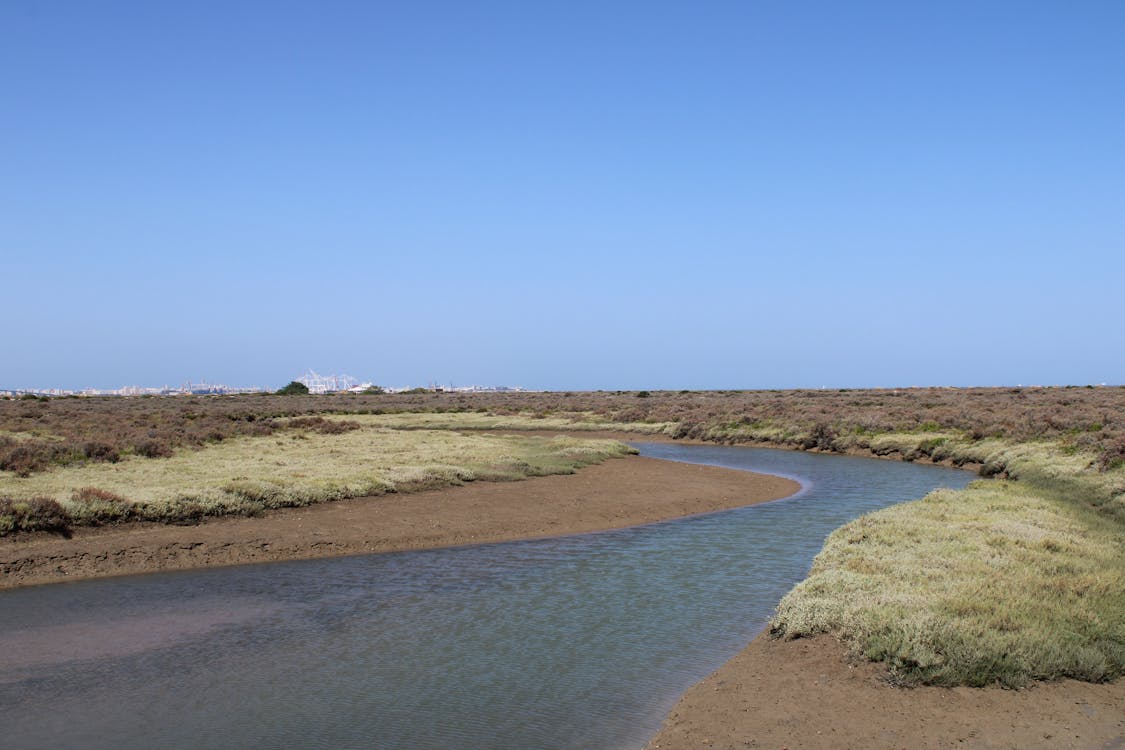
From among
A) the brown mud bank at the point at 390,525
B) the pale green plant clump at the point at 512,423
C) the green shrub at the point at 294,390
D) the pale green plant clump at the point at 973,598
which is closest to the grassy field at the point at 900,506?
the pale green plant clump at the point at 973,598

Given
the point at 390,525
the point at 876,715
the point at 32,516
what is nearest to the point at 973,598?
A: the point at 876,715

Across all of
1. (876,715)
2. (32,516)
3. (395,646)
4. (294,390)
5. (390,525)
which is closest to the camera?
(876,715)

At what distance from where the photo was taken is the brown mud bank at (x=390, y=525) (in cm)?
1788

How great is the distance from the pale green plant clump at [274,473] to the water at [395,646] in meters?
3.71

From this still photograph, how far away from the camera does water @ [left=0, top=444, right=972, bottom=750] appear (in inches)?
382

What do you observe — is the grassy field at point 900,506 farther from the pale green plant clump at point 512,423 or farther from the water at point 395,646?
the pale green plant clump at point 512,423

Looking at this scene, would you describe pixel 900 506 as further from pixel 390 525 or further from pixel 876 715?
pixel 390 525

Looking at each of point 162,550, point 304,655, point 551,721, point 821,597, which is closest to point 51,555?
point 162,550

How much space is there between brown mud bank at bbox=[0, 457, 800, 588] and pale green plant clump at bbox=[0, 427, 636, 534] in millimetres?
570

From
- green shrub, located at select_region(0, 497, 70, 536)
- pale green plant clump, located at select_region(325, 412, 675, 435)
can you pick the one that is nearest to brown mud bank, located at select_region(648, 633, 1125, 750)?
green shrub, located at select_region(0, 497, 70, 536)

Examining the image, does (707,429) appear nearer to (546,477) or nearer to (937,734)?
(546,477)

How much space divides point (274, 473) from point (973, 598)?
21.9 metres

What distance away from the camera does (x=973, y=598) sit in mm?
11656

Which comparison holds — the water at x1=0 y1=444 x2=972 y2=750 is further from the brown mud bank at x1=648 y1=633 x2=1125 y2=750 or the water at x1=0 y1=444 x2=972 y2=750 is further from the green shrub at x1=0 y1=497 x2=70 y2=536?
the green shrub at x1=0 y1=497 x2=70 y2=536
